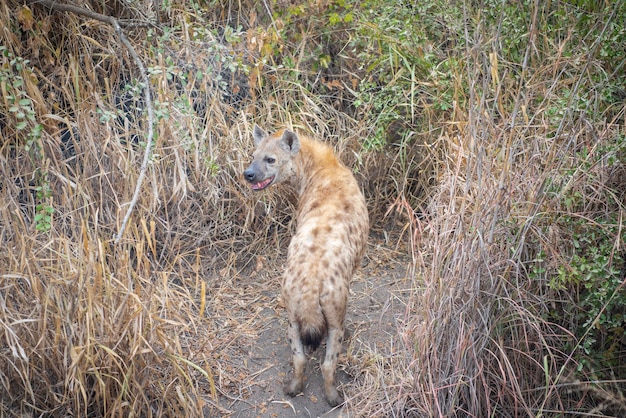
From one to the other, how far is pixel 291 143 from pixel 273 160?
18 centimetres

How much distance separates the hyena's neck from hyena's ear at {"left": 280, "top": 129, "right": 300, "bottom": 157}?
0.05m

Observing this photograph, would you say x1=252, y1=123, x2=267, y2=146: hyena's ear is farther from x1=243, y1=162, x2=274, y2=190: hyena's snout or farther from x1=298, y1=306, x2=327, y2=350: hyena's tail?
x1=298, y1=306, x2=327, y2=350: hyena's tail

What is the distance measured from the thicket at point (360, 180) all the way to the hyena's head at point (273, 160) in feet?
1.12

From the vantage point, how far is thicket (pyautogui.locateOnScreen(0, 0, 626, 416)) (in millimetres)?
3312

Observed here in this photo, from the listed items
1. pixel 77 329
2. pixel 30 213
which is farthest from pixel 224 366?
pixel 30 213

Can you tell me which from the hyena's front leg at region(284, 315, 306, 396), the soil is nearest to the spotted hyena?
the hyena's front leg at region(284, 315, 306, 396)

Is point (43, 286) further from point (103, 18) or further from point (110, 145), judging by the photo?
point (103, 18)

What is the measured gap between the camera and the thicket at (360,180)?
3.31 metres

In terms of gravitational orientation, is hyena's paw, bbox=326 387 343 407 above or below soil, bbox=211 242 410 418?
above

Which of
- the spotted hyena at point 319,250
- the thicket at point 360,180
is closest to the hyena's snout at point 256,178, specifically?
the spotted hyena at point 319,250

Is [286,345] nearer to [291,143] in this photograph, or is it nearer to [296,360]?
[296,360]

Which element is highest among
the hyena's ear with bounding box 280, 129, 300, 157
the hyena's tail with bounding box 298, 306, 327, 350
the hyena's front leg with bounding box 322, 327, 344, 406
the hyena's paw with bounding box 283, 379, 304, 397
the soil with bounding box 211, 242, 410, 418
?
the hyena's ear with bounding box 280, 129, 300, 157

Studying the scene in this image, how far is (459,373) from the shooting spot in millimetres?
3299

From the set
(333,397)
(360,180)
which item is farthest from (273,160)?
(333,397)
